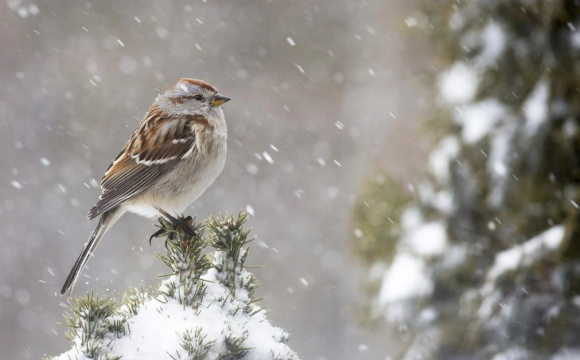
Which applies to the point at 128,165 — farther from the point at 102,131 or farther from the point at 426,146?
the point at 102,131

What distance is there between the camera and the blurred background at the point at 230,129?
7906 millimetres

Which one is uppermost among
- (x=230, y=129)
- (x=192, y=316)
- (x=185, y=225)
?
(x=230, y=129)

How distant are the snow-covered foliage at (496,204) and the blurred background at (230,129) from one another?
390cm

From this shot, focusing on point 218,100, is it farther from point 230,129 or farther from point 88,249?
point 230,129

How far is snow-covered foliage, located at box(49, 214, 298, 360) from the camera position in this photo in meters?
1.73

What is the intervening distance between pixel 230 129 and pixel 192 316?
23.7 feet

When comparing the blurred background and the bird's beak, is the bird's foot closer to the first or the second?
the bird's beak

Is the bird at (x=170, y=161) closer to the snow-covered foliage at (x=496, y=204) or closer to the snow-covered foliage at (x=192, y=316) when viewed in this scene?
the snow-covered foliage at (x=192, y=316)

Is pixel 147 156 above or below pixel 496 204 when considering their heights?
above

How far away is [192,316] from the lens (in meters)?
1.82

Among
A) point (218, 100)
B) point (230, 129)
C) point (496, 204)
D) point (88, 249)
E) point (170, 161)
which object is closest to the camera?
point (88, 249)

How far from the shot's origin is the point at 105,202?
10.3ft

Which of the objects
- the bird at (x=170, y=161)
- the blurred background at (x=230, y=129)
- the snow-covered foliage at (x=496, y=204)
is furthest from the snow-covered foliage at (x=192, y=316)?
the blurred background at (x=230, y=129)

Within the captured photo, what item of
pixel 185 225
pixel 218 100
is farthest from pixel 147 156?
pixel 185 225
